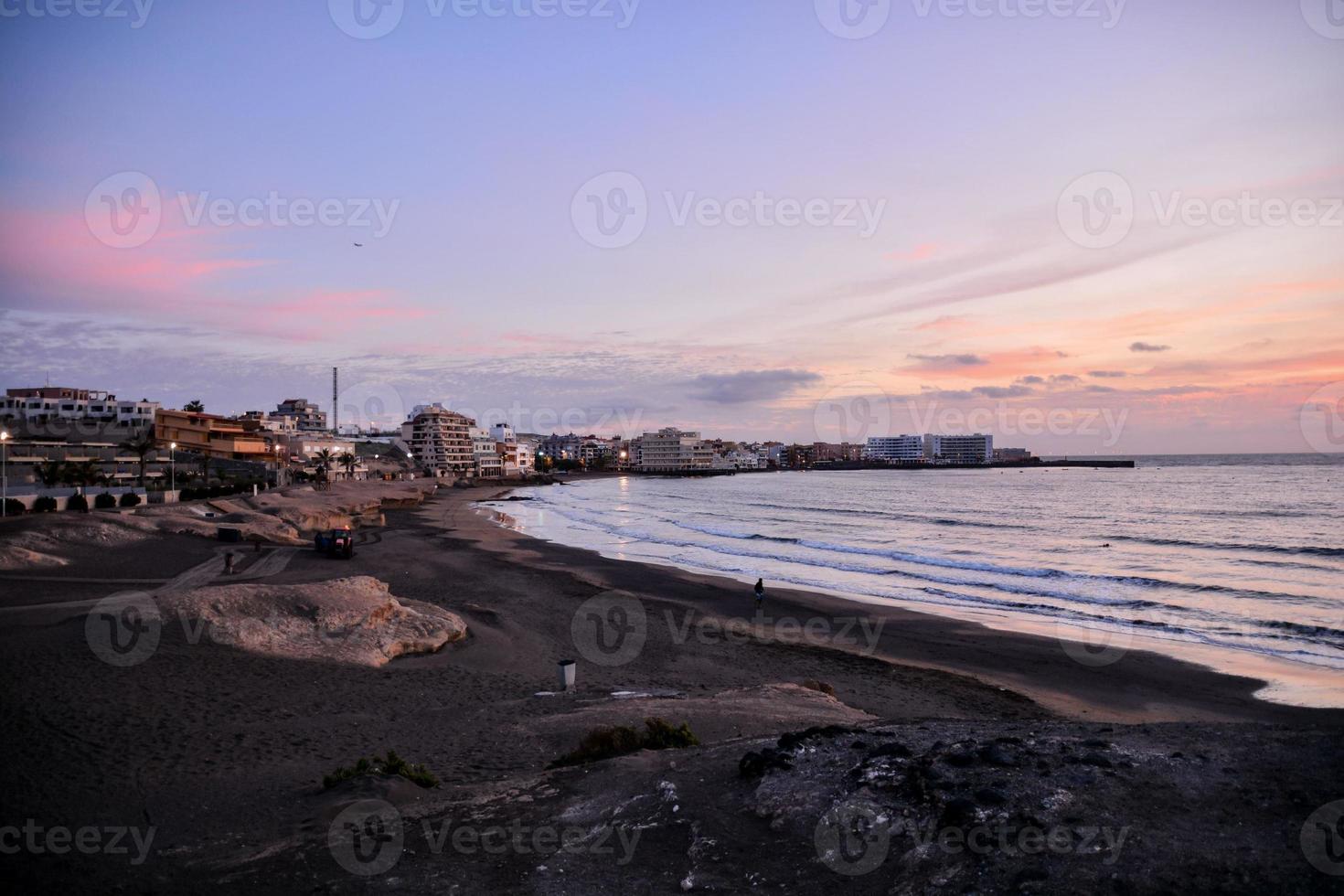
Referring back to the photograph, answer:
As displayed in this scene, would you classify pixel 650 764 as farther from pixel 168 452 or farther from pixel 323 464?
pixel 323 464

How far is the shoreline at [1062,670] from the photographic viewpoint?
14516mm

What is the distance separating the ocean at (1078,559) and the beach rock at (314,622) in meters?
17.0

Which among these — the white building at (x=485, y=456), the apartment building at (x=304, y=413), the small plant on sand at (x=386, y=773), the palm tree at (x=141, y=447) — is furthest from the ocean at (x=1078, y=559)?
the apartment building at (x=304, y=413)

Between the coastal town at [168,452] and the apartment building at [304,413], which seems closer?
the coastal town at [168,452]

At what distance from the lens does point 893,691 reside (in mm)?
15867

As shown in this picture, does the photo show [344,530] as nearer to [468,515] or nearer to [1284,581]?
[468,515]

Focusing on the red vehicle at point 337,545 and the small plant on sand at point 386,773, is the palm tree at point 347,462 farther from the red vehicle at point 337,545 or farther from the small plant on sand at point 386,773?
the small plant on sand at point 386,773

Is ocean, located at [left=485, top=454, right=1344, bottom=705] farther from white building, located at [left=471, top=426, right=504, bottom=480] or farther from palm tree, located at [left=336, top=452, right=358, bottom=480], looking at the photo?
white building, located at [left=471, top=426, right=504, bottom=480]

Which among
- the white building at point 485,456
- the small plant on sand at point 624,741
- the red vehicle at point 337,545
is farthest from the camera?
the white building at point 485,456

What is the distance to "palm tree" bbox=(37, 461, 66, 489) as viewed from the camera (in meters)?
45.8

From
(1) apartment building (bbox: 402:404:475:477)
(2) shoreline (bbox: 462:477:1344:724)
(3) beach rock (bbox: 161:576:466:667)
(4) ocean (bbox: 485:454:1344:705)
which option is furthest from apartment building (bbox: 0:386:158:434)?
(2) shoreline (bbox: 462:477:1344:724)

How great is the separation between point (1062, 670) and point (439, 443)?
139m

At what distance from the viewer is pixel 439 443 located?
5694 inches

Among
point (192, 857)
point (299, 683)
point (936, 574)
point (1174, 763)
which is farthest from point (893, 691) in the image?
point (936, 574)
